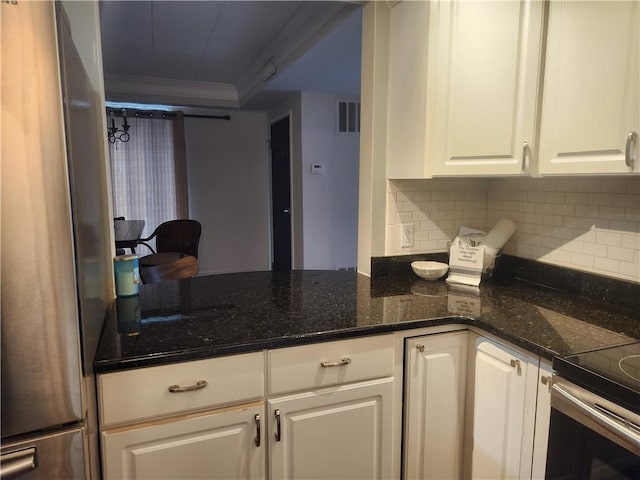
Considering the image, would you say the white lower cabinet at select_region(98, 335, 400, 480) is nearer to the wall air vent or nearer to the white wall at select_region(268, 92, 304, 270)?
the white wall at select_region(268, 92, 304, 270)

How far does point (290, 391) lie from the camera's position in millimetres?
1367

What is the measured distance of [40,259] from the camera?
33.8 inches

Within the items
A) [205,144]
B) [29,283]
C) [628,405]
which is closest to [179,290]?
[29,283]

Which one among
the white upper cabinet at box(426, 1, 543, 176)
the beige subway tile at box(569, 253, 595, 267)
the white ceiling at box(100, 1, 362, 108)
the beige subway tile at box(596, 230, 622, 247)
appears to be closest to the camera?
the white upper cabinet at box(426, 1, 543, 176)

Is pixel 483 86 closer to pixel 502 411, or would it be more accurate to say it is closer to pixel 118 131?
pixel 502 411

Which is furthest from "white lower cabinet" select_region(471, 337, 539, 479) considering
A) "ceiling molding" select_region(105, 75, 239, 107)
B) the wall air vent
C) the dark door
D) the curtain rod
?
the curtain rod

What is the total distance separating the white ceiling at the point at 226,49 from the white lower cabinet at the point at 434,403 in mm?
1646

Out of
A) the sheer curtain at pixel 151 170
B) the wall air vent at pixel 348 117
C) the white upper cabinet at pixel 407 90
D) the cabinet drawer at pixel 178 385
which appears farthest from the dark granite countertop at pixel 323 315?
the sheer curtain at pixel 151 170

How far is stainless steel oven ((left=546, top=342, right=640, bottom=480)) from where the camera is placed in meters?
0.98

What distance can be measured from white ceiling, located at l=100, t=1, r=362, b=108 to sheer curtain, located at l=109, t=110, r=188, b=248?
0.39 metres

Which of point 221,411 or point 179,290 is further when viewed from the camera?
point 179,290

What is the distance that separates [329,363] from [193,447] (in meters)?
0.46

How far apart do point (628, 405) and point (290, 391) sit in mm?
862

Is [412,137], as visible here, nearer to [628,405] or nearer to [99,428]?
[628,405]
